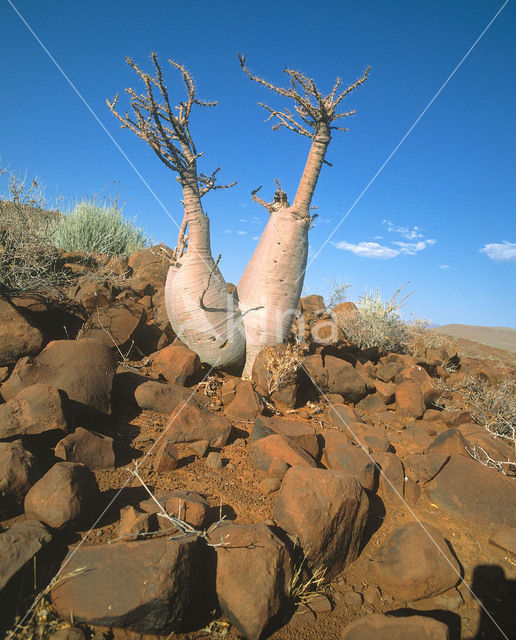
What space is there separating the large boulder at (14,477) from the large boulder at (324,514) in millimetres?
1118

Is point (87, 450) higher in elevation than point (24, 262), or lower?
lower

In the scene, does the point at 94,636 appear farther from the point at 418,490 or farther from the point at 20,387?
the point at 418,490

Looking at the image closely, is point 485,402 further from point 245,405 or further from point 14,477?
point 14,477

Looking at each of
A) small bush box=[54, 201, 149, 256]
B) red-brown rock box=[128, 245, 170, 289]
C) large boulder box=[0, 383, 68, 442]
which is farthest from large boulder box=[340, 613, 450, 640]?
small bush box=[54, 201, 149, 256]

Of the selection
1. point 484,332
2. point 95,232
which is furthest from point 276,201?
point 484,332

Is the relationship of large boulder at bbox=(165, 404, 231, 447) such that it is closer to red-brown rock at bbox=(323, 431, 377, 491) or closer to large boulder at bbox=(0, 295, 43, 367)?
red-brown rock at bbox=(323, 431, 377, 491)

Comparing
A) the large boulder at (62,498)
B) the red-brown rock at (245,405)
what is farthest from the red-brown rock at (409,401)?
the large boulder at (62,498)

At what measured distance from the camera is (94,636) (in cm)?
129

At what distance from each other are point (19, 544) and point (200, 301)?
2333 millimetres

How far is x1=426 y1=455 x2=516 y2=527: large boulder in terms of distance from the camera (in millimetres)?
2209

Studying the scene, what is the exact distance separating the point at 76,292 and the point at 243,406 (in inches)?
77.8

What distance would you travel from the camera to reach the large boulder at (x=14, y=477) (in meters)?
1.64

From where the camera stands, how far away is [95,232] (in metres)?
6.82

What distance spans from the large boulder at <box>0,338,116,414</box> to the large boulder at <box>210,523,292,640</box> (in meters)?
1.24
